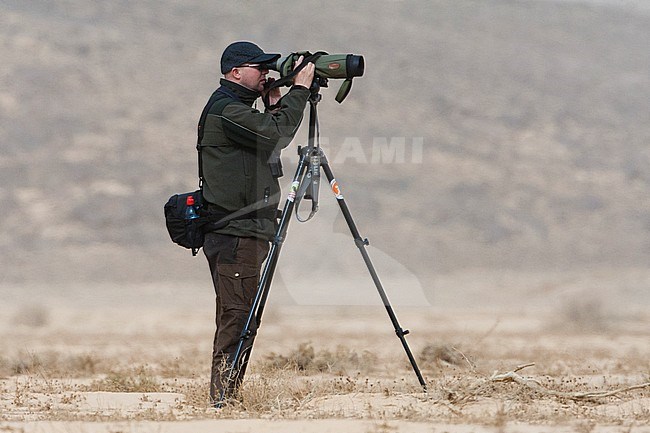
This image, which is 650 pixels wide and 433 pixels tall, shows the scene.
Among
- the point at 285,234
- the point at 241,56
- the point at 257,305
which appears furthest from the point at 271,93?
the point at 257,305

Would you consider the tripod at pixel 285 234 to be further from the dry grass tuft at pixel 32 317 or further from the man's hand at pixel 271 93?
the dry grass tuft at pixel 32 317

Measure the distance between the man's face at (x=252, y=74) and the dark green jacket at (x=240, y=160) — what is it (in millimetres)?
166

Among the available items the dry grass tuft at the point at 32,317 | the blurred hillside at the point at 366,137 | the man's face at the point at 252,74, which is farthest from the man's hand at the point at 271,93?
the blurred hillside at the point at 366,137

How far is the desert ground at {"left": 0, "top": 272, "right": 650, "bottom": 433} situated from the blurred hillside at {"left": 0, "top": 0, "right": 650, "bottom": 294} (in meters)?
9.37

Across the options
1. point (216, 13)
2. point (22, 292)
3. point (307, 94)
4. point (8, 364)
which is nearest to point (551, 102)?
point (216, 13)

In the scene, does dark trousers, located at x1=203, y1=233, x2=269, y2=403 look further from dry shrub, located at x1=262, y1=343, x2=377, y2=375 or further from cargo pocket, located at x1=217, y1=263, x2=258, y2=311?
dry shrub, located at x1=262, y1=343, x2=377, y2=375

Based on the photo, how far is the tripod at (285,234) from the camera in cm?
598

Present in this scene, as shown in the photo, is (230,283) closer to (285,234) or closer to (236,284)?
(236,284)

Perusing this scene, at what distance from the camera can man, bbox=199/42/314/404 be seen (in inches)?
236

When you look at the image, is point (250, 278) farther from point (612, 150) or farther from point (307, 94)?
point (612, 150)

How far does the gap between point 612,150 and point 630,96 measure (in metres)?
4.12

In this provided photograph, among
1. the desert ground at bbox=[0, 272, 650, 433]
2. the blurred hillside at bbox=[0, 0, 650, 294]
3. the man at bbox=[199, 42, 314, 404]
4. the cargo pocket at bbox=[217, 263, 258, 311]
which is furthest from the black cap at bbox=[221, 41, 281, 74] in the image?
the blurred hillside at bbox=[0, 0, 650, 294]

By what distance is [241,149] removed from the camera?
607cm

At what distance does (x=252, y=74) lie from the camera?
20.5ft
